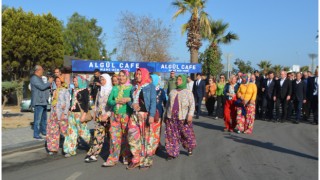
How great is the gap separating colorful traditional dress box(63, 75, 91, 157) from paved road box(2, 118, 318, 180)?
275 mm

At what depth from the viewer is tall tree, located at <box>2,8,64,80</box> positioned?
29109mm

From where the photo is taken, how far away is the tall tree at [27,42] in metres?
29.1

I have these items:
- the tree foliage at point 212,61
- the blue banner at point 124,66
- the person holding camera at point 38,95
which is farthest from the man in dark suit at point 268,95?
the tree foliage at point 212,61

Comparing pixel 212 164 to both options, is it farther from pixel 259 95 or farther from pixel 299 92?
pixel 259 95

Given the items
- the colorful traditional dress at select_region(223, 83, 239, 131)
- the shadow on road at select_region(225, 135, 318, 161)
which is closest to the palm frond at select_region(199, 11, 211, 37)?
the colorful traditional dress at select_region(223, 83, 239, 131)

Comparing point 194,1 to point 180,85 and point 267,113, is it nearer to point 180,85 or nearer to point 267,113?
point 267,113

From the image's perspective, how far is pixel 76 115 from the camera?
8367mm

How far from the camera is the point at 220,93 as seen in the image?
1641 cm

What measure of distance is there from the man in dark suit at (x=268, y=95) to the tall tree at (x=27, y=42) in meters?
19.4

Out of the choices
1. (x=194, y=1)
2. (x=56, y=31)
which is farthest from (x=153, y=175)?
(x=56, y=31)

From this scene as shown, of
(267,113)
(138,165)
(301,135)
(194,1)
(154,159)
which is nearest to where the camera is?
(138,165)

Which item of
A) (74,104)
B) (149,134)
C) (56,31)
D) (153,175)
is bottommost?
(153,175)

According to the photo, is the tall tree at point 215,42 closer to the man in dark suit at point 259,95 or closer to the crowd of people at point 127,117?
the man in dark suit at point 259,95

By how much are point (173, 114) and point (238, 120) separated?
4.03m
